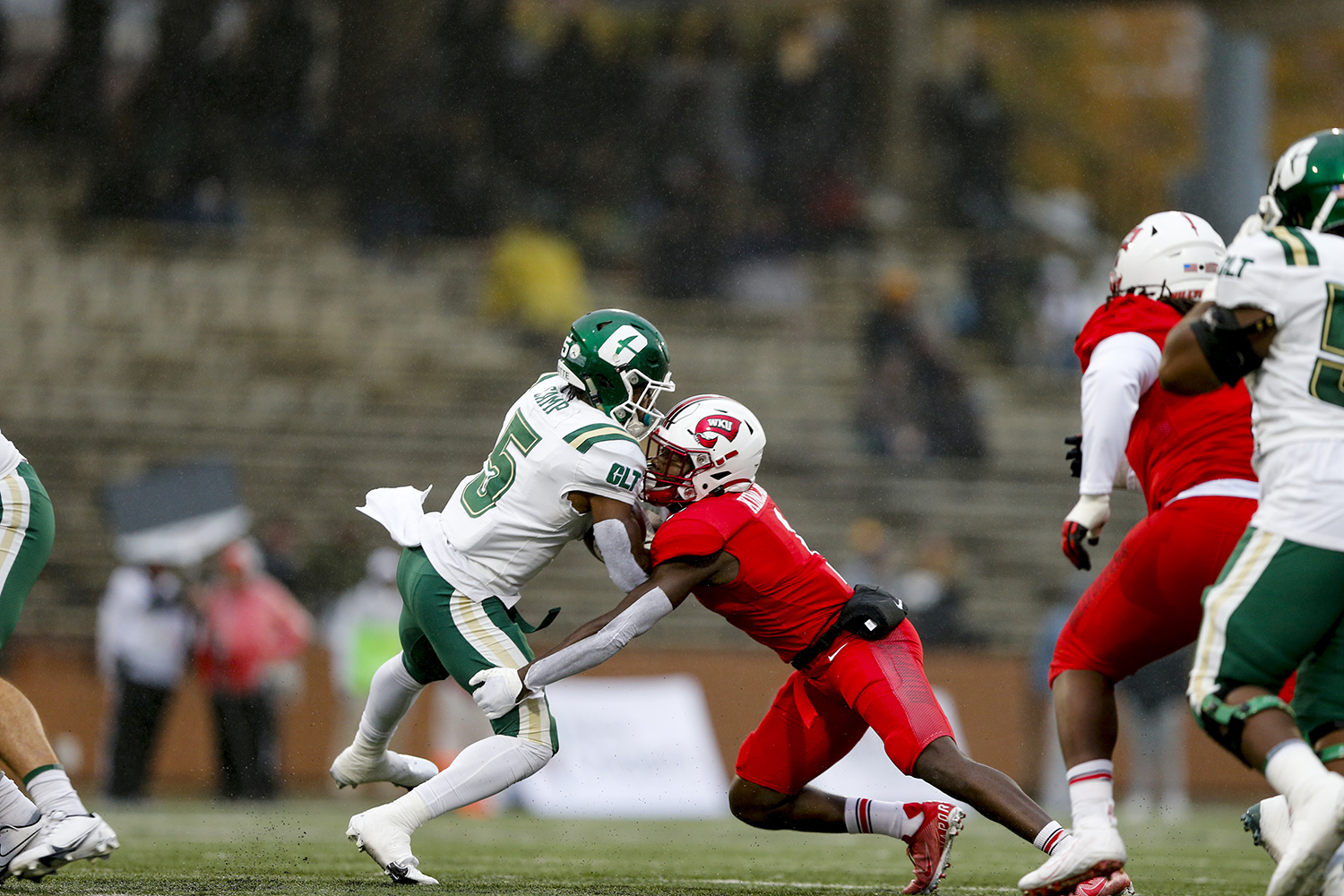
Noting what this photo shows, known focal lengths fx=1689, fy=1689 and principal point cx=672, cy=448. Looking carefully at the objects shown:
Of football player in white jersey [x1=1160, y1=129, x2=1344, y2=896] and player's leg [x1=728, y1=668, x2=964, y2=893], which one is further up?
football player in white jersey [x1=1160, y1=129, x2=1344, y2=896]

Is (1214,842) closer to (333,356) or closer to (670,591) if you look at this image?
(670,591)

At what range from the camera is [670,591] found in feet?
16.7

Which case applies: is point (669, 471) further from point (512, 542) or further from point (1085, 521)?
point (1085, 521)

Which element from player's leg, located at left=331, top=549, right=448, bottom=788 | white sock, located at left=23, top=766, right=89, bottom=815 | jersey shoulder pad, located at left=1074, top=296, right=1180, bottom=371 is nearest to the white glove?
jersey shoulder pad, located at left=1074, top=296, right=1180, bottom=371

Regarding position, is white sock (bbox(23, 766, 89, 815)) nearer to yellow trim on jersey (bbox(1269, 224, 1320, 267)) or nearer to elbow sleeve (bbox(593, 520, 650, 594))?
elbow sleeve (bbox(593, 520, 650, 594))

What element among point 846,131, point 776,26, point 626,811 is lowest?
point 626,811

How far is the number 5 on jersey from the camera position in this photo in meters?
5.28

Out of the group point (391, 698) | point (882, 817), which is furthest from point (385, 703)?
point (882, 817)

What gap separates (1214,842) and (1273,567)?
16.8 ft

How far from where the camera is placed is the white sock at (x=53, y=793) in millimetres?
4676

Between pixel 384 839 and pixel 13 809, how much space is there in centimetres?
106

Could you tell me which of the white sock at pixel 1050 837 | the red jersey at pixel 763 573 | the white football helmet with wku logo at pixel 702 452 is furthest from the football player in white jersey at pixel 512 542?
the white sock at pixel 1050 837

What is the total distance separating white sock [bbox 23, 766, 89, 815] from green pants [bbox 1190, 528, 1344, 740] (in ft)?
9.87

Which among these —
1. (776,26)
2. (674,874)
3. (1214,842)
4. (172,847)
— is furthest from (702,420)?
(776,26)
